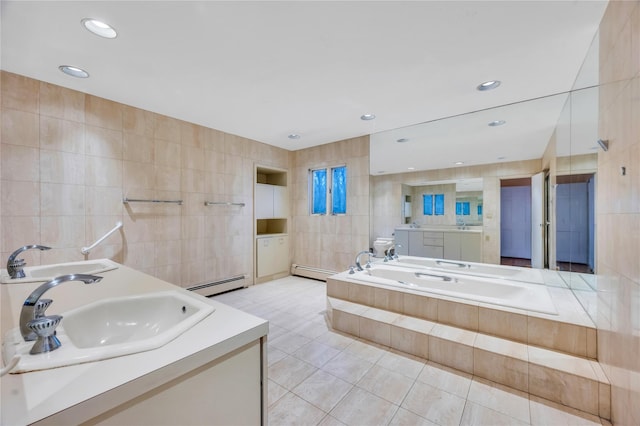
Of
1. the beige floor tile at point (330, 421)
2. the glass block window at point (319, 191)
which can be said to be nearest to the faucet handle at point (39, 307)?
the beige floor tile at point (330, 421)

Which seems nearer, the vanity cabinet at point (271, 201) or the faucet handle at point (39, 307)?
the faucet handle at point (39, 307)

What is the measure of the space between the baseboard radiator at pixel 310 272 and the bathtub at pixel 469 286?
1192 millimetres

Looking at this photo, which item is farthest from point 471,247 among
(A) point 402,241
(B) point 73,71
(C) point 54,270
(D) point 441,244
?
(B) point 73,71

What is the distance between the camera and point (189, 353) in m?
0.71

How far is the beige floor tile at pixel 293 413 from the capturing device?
4.84ft

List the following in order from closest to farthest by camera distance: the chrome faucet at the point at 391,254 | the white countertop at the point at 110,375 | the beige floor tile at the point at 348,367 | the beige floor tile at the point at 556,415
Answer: the white countertop at the point at 110,375
the beige floor tile at the point at 556,415
the beige floor tile at the point at 348,367
the chrome faucet at the point at 391,254

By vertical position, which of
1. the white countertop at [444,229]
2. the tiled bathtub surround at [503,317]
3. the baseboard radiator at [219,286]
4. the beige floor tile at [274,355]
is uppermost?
the white countertop at [444,229]

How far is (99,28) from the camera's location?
1.69 m

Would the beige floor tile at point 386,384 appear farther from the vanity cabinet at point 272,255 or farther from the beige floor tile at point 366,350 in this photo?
the vanity cabinet at point 272,255

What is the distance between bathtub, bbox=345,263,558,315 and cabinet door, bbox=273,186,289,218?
1992 mm

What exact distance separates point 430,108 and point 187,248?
3.35 metres

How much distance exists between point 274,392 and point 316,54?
2.39m

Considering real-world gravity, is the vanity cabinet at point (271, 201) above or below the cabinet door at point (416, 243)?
above

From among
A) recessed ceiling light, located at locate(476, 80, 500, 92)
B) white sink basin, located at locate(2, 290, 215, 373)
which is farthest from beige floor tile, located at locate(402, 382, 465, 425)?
recessed ceiling light, located at locate(476, 80, 500, 92)
